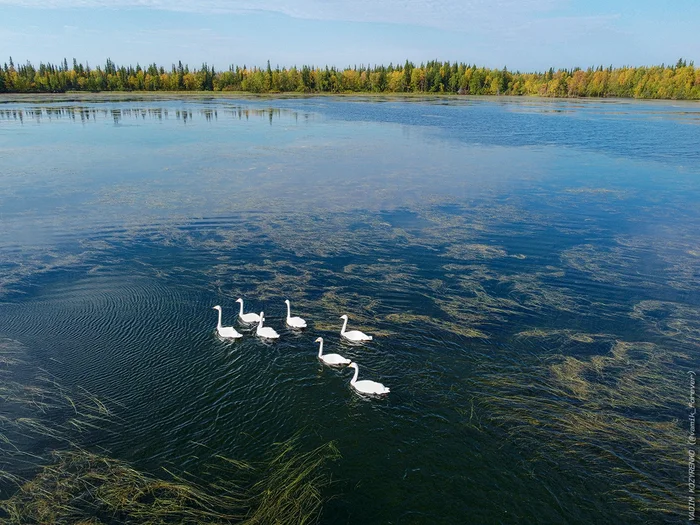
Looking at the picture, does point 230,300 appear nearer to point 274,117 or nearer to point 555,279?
point 555,279

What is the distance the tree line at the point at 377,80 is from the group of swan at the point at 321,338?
13625 cm

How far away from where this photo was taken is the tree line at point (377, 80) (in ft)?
389

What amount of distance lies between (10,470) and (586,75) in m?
162

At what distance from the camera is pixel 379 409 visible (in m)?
9.86

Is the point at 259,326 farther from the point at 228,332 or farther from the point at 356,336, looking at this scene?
the point at 356,336

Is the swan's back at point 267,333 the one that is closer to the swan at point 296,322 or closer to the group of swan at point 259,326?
the group of swan at point 259,326

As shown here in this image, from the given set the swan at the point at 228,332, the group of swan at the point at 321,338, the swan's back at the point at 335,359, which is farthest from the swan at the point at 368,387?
the swan at the point at 228,332

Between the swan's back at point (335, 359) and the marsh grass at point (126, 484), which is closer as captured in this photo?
the marsh grass at point (126, 484)

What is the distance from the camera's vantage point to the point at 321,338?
38.0 ft

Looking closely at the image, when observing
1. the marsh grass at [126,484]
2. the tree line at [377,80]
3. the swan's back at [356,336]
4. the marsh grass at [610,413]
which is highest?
the tree line at [377,80]

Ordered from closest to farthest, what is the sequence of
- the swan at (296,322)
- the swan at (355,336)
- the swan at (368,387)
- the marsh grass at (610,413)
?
the marsh grass at (610,413), the swan at (368,387), the swan at (355,336), the swan at (296,322)

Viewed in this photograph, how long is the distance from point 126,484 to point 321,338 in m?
5.25

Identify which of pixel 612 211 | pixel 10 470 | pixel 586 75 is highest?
pixel 586 75

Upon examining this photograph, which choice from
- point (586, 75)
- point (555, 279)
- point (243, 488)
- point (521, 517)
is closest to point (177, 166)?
point (555, 279)
